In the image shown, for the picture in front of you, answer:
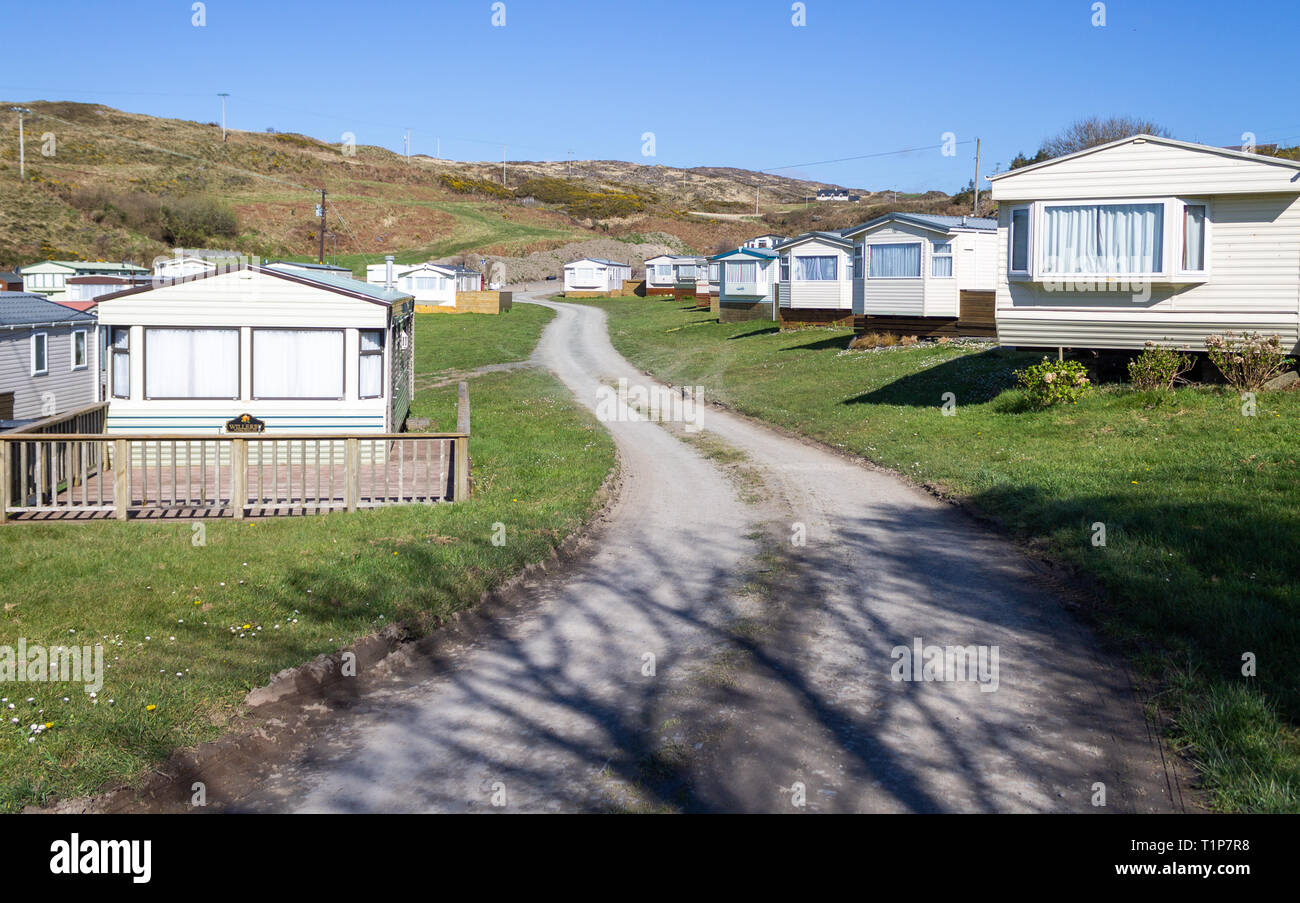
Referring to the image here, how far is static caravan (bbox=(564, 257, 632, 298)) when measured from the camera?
71.1 m

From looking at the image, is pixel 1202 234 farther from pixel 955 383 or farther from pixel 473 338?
pixel 473 338

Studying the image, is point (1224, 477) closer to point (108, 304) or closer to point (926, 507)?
point (926, 507)

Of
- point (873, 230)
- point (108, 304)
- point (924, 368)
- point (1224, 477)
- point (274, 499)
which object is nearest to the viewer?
point (1224, 477)

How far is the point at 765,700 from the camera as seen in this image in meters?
6.63

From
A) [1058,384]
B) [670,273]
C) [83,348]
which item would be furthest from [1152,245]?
[670,273]

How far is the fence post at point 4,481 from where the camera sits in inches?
446

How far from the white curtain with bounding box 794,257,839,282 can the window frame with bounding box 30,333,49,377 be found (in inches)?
966

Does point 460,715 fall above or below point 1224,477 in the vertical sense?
below

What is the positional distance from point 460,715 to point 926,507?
7.37m

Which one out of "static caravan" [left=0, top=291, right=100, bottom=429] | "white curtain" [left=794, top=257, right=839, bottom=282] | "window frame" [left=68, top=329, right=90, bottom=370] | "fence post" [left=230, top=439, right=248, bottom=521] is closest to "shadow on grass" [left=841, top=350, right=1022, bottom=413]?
"fence post" [left=230, top=439, right=248, bottom=521]

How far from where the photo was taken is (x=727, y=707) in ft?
21.4

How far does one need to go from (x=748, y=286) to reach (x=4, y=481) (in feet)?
119

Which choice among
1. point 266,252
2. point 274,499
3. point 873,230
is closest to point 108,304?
point 274,499

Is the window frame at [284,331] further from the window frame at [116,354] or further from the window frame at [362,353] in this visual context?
the window frame at [116,354]
